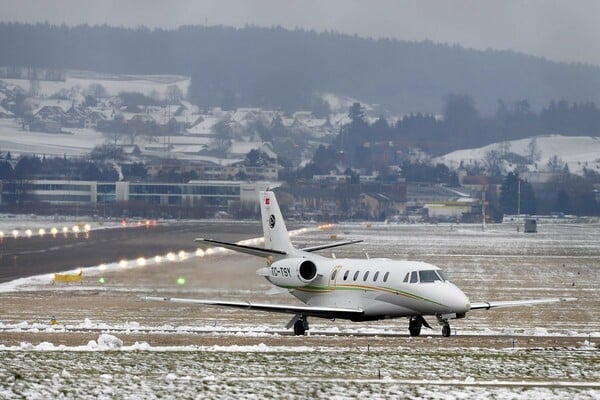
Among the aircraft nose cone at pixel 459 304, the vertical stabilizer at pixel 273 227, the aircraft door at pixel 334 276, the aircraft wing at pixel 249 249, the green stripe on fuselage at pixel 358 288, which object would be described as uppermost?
the vertical stabilizer at pixel 273 227

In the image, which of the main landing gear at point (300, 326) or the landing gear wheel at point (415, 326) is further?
the main landing gear at point (300, 326)

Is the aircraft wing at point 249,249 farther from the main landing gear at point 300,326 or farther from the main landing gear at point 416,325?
the main landing gear at point 416,325

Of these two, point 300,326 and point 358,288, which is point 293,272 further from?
point 358,288

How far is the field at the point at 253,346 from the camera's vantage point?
25.5m

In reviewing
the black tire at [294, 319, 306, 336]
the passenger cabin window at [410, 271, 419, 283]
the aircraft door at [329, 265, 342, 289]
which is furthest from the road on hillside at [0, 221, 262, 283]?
the passenger cabin window at [410, 271, 419, 283]

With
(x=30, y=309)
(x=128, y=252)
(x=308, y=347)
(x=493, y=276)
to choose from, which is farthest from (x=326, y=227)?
(x=308, y=347)

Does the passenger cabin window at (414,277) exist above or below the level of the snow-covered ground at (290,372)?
above

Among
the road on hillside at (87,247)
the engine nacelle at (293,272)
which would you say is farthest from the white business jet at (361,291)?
the road on hillside at (87,247)

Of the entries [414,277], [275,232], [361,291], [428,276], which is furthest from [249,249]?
[428,276]

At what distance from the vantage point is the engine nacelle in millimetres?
43656

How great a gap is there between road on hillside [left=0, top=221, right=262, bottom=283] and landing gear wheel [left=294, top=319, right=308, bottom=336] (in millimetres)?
31914

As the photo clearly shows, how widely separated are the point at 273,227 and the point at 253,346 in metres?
13.8

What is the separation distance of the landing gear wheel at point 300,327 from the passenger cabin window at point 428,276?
4.17 m

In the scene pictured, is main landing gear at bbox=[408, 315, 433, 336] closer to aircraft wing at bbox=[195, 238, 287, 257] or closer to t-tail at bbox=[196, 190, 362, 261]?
aircraft wing at bbox=[195, 238, 287, 257]
